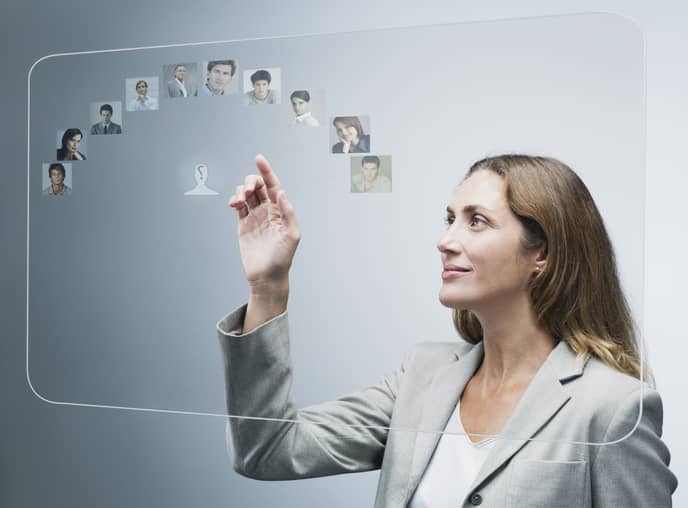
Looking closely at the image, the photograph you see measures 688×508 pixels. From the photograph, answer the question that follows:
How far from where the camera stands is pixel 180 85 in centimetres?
146

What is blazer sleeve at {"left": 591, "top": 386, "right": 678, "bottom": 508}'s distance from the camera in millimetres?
1188

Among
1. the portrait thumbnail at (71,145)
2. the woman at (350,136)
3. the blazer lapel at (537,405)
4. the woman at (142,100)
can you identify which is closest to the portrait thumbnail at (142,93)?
the woman at (142,100)

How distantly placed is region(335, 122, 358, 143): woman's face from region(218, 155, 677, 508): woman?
0.13 m

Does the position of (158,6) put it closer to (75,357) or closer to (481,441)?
(75,357)

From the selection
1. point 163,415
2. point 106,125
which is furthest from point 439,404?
point 163,415

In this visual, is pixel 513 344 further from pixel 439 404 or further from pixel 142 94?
pixel 142 94

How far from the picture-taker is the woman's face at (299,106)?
1355 millimetres

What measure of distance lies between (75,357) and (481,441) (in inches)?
28.0

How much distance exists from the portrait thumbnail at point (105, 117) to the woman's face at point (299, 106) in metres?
0.33

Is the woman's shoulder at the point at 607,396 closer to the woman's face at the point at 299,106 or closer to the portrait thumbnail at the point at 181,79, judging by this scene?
the woman's face at the point at 299,106

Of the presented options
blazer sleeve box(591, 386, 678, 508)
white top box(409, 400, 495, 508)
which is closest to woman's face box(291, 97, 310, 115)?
white top box(409, 400, 495, 508)

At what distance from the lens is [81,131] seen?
5.01ft

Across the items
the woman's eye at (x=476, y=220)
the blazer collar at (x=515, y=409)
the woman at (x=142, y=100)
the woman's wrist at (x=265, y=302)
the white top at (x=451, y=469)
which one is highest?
the woman at (x=142, y=100)

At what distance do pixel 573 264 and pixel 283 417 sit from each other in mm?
507
